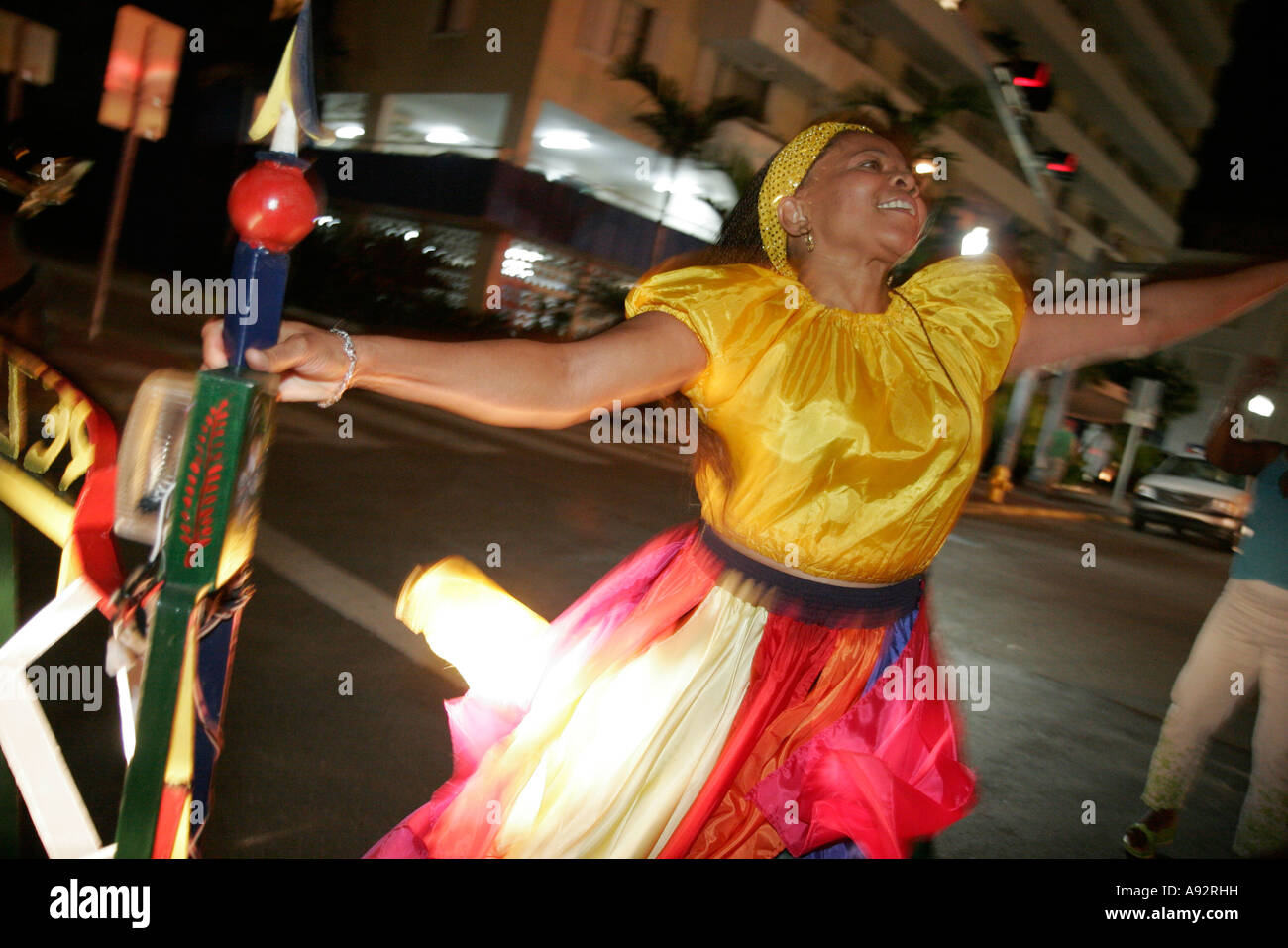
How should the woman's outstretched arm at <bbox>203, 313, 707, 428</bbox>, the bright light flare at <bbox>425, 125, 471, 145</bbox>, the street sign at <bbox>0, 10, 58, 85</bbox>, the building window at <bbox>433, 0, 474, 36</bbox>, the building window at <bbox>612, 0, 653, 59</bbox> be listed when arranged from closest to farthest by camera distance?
the woman's outstretched arm at <bbox>203, 313, 707, 428</bbox> → the street sign at <bbox>0, 10, 58, 85</bbox> → the building window at <bbox>612, 0, 653, 59</bbox> → the building window at <bbox>433, 0, 474, 36</bbox> → the bright light flare at <bbox>425, 125, 471, 145</bbox>

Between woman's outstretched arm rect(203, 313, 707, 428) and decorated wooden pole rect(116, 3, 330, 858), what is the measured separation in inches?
1.9

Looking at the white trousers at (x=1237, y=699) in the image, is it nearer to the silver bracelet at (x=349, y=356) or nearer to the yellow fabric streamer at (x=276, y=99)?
the silver bracelet at (x=349, y=356)

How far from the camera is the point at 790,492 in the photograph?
165 centimetres

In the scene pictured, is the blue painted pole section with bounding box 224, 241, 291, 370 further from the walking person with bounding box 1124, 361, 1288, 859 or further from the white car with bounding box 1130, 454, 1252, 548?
the white car with bounding box 1130, 454, 1252, 548

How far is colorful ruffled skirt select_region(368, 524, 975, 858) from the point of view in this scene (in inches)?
63.8

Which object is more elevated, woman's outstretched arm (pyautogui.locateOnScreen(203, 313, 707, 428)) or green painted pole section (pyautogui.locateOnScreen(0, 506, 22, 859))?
woman's outstretched arm (pyautogui.locateOnScreen(203, 313, 707, 428))

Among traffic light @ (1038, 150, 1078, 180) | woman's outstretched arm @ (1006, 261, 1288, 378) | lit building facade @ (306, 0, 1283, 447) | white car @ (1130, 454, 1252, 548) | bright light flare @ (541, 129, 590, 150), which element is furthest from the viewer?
bright light flare @ (541, 129, 590, 150)

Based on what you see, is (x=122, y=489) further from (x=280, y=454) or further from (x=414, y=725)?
(x=280, y=454)

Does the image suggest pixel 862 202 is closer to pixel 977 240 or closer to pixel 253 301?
pixel 253 301

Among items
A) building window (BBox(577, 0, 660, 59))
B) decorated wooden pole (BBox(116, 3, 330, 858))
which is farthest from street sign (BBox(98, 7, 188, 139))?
building window (BBox(577, 0, 660, 59))

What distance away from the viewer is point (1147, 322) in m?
2.19
